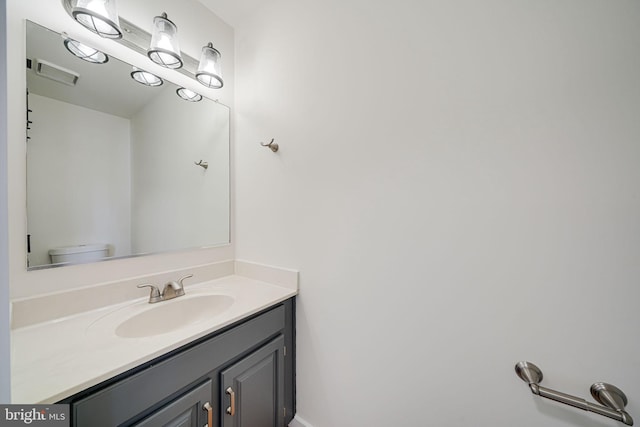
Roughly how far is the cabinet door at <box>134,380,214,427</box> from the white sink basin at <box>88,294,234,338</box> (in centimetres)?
38

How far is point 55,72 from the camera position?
941 millimetres

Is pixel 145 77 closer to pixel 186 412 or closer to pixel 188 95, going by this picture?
pixel 188 95

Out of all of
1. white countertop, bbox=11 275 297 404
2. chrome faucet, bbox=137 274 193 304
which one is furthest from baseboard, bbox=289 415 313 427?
chrome faucet, bbox=137 274 193 304

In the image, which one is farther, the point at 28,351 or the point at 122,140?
the point at 122,140

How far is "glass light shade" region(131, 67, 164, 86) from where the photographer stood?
117cm

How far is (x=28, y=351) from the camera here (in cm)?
71

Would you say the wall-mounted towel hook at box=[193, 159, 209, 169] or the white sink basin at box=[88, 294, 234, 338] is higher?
the wall-mounted towel hook at box=[193, 159, 209, 169]

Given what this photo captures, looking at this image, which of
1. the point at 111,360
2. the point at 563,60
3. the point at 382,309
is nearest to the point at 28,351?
the point at 111,360

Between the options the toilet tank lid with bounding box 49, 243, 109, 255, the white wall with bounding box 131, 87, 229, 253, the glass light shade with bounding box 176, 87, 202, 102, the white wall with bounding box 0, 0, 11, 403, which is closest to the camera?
the white wall with bounding box 0, 0, 11, 403

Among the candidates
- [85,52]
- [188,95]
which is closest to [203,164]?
[188,95]

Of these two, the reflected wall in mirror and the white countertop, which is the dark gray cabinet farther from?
the reflected wall in mirror

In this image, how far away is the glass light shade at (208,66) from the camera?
1311 mm

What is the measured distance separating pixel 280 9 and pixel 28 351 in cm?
192

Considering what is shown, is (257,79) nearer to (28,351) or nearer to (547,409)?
(28,351)
